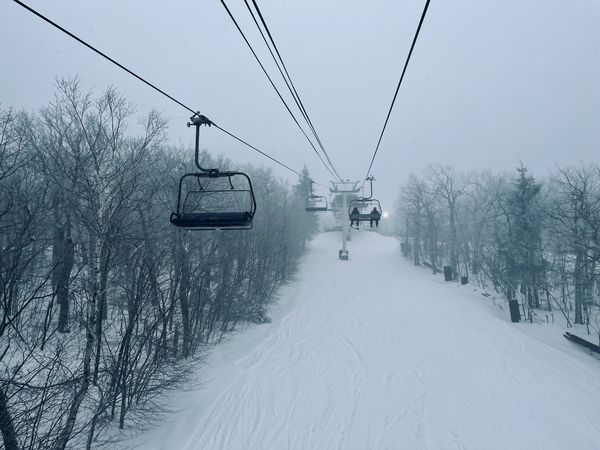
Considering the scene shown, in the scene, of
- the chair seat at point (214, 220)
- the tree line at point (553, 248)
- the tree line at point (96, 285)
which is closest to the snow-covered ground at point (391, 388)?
the tree line at point (96, 285)

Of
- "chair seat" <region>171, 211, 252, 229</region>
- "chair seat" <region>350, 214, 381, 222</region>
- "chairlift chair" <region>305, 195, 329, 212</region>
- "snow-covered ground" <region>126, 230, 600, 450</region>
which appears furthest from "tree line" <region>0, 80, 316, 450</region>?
"chair seat" <region>350, 214, 381, 222</region>

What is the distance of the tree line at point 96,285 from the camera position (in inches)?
275

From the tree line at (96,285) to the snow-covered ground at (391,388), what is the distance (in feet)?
5.03

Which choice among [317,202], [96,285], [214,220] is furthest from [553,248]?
[96,285]

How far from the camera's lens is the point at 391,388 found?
31.3 ft

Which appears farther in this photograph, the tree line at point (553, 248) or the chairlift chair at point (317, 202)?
the tree line at point (553, 248)

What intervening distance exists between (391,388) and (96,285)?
9.48 m

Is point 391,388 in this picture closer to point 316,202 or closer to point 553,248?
point 316,202

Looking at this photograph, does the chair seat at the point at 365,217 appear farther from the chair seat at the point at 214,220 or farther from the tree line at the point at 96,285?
the chair seat at the point at 214,220

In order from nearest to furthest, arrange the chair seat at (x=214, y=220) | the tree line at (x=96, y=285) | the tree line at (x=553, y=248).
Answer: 1. the chair seat at (x=214, y=220)
2. the tree line at (x=96, y=285)
3. the tree line at (x=553, y=248)

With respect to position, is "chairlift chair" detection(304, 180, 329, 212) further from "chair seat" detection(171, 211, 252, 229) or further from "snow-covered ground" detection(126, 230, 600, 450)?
"chair seat" detection(171, 211, 252, 229)

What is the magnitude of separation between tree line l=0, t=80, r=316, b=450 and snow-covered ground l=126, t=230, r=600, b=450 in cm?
153

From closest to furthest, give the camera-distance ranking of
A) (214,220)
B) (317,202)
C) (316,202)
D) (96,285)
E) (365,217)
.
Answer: (214,220), (96,285), (365,217), (316,202), (317,202)

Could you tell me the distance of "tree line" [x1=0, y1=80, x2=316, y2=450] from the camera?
6980 millimetres
